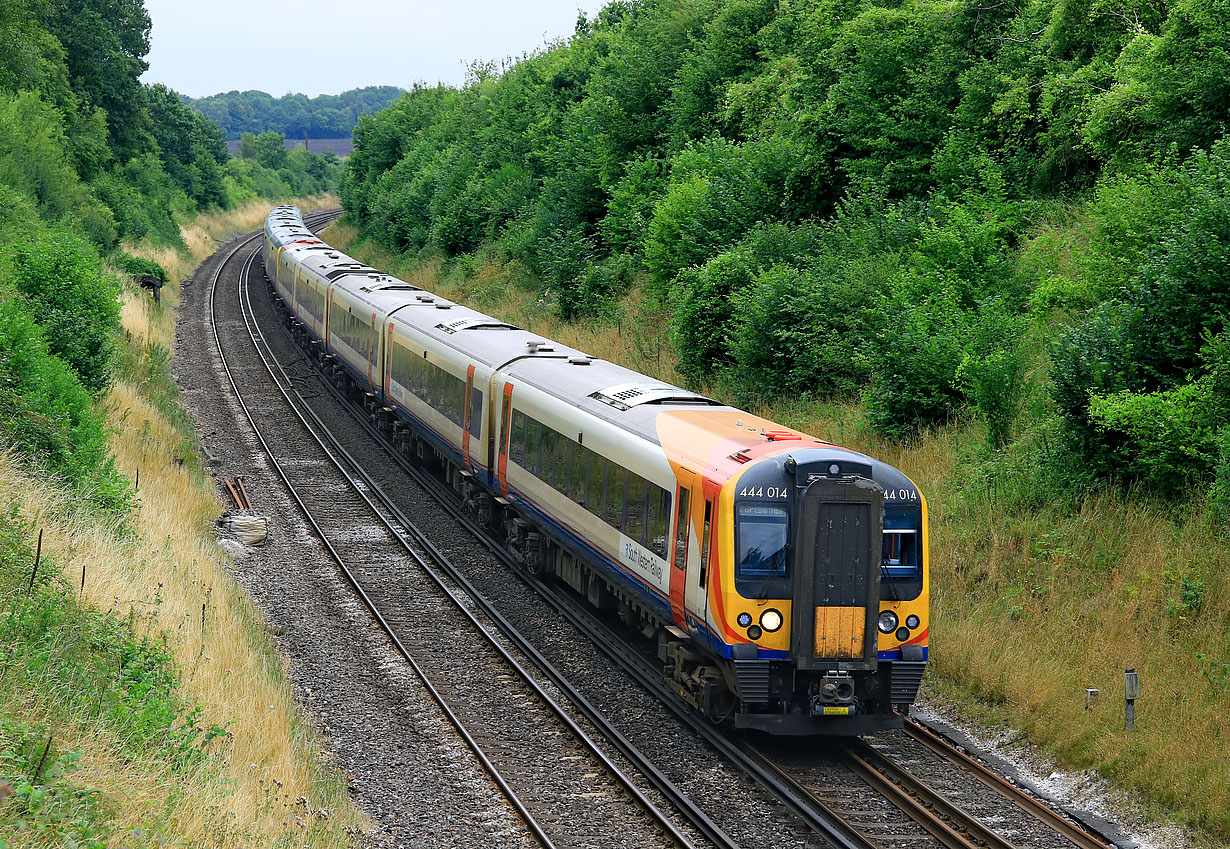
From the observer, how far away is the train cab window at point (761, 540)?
34.3 feet

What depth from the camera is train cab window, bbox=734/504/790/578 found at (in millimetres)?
10445

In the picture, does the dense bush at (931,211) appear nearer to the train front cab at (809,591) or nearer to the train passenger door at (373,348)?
the train front cab at (809,591)

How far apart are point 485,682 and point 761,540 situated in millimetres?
4189

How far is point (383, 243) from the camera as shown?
5741 centimetres

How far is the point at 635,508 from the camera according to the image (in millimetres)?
12602

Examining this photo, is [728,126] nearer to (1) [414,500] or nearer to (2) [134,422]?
(1) [414,500]

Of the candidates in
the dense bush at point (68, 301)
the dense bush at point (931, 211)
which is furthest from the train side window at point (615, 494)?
the dense bush at point (68, 301)

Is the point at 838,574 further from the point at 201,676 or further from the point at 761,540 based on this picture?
the point at 201,676

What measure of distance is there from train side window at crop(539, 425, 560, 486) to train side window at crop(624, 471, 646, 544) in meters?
2.59

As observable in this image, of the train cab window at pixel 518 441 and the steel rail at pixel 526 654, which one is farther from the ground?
the train cab window at pixel 518 441

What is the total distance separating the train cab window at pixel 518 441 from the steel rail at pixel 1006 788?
7.09 m

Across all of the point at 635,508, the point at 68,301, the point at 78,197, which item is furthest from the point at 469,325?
the point at 78,197

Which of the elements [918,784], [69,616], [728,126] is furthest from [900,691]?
[728,126]

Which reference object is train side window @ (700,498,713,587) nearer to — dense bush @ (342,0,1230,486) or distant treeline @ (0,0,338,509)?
dense bush @ (342,0,1230,486)
